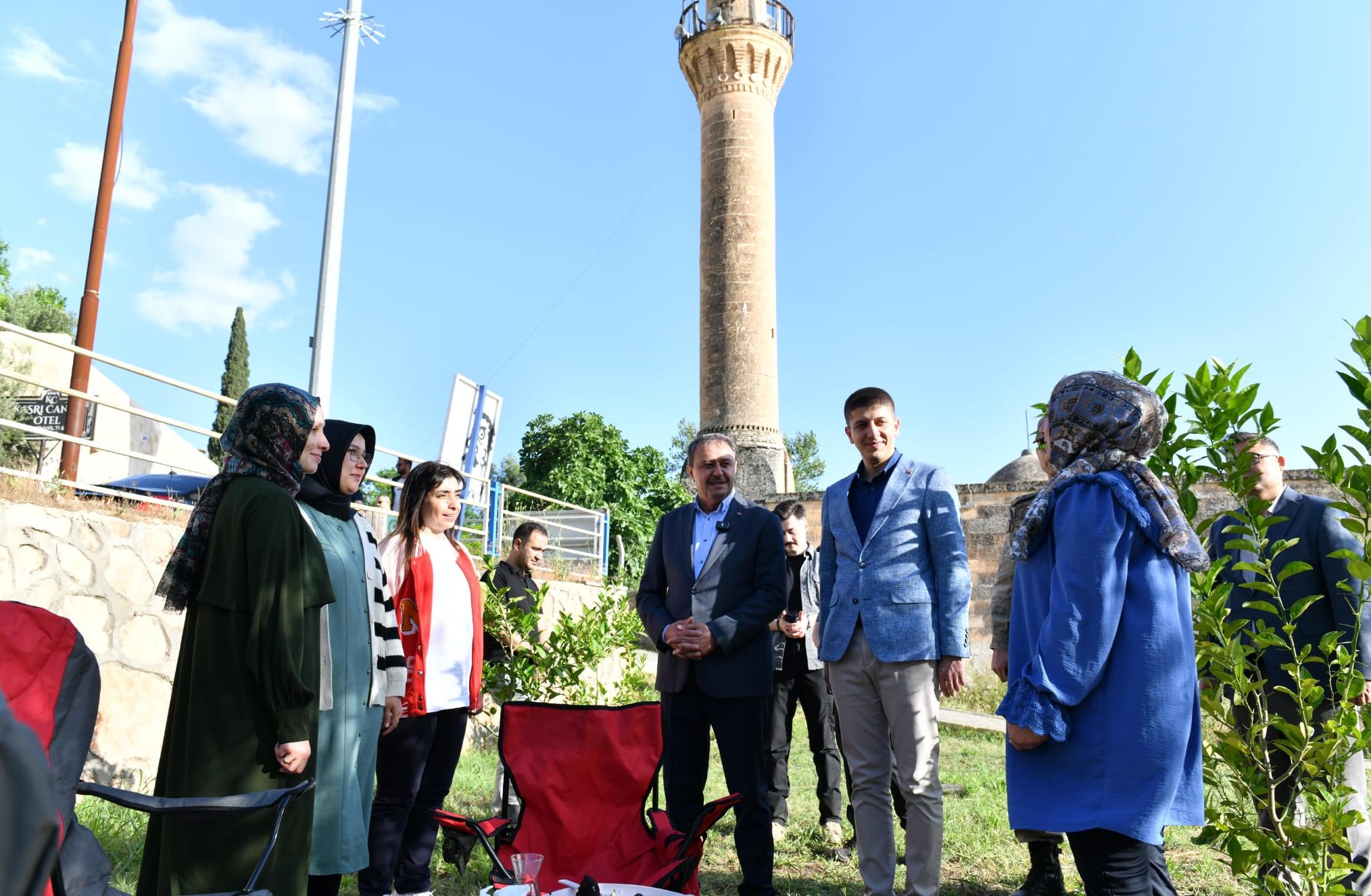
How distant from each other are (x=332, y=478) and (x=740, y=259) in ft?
50.7

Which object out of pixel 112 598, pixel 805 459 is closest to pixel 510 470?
pixel 805 459

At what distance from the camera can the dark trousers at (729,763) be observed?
12.5 feet

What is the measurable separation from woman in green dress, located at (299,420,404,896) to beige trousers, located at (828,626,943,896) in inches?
72.1

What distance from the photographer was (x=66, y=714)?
1.98 metres

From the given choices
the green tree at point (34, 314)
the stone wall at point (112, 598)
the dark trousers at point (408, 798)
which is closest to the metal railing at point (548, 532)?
the stone wall at point (112, 598)

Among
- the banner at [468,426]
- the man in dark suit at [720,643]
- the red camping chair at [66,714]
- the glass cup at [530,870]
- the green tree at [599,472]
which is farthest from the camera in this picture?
the green tree at [599,472]

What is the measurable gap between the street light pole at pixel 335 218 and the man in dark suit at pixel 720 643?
14.7ft

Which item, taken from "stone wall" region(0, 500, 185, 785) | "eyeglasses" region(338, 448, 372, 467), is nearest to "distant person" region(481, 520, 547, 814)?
"eyeglasses" region(338, 448, 372, 467)

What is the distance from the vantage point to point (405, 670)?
12.6 ft

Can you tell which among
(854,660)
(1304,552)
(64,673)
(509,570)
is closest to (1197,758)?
(854,660)

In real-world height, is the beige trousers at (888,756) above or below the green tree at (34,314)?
below

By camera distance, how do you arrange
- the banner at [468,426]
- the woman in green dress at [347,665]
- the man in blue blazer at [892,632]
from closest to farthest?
the woman in green dress at [347,665] → the man in blue blazer at [892,632] → the banner at [468,426]

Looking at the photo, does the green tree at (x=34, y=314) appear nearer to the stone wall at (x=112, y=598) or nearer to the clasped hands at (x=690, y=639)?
the stone wall at (x=112, y=598)

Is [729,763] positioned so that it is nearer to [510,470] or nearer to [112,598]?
[112,598]
